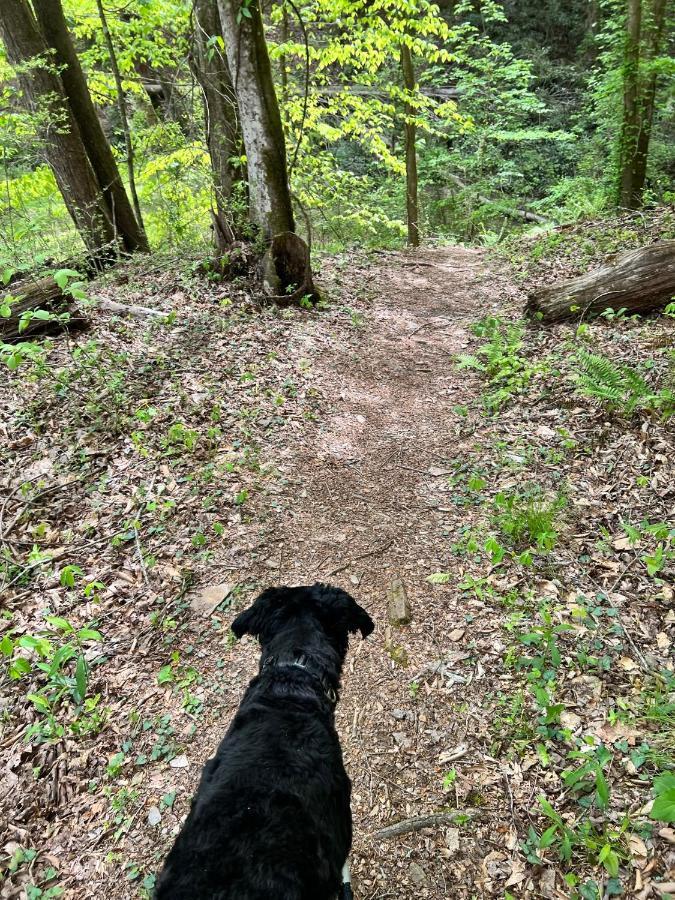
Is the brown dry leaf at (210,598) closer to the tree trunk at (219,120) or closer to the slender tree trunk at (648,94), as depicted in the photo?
the tree trunk at (219,120)

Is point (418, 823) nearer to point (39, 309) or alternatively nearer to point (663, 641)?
point (663, 641)

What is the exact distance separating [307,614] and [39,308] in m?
6.12

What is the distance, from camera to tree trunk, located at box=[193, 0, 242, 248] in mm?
7996

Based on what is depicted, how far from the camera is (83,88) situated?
374 inches

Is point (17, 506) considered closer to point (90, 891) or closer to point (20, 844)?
point (20, 844)

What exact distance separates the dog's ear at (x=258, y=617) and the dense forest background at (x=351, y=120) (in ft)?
17.4

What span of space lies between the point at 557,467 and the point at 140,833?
429 centimetres

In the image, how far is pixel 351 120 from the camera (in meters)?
10.6

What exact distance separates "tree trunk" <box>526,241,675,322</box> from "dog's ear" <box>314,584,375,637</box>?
5467mm

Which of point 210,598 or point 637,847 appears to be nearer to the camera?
point 637,847

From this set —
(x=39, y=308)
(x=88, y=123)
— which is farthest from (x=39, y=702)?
(x=88, y=123)

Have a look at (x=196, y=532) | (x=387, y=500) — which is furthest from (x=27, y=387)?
(x=387, y=500)

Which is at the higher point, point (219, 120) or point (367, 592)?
point (219, 120)

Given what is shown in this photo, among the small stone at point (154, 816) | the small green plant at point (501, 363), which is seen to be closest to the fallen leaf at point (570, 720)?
the small stone at point (154, 816)
